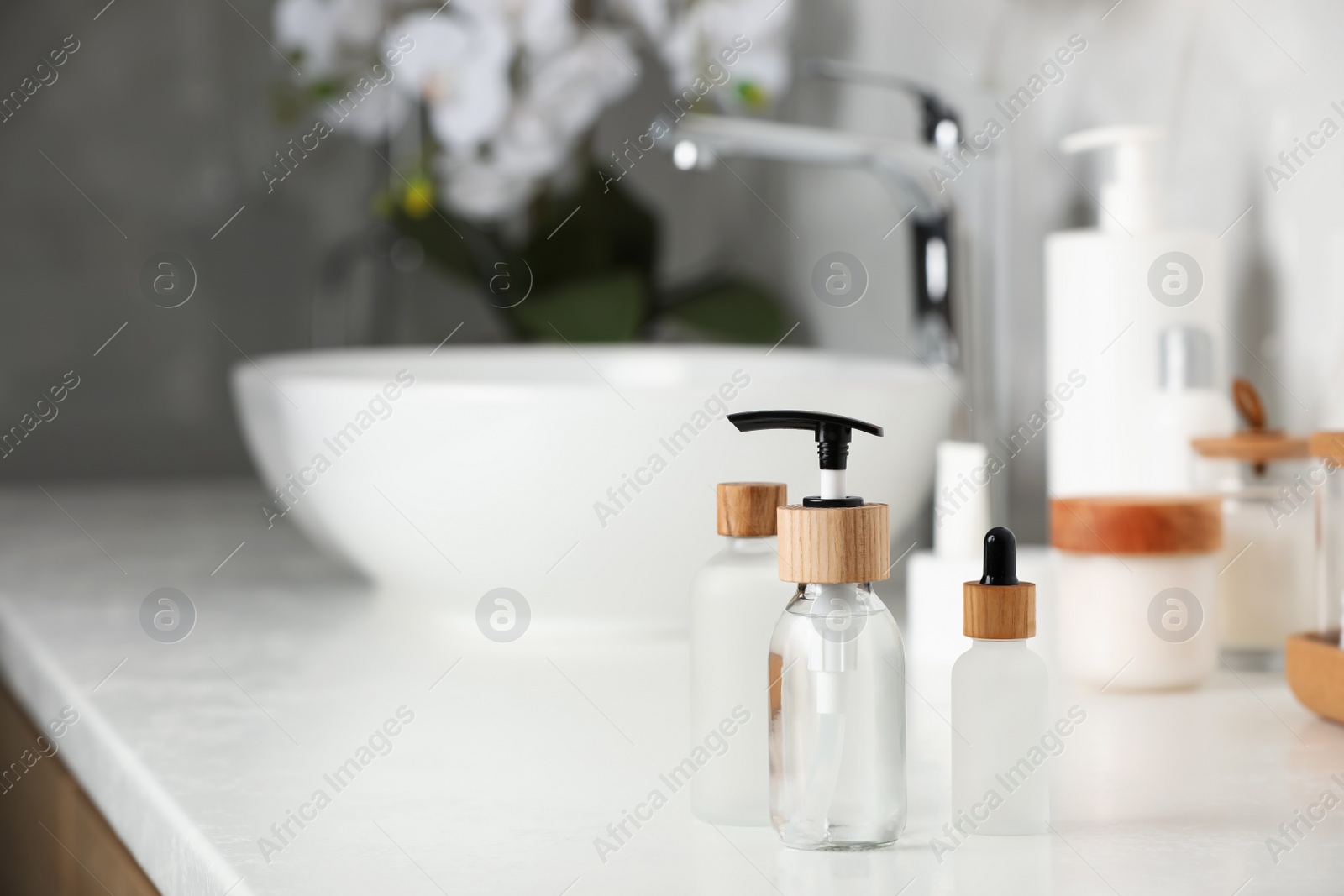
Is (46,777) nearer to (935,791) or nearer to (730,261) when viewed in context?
(935,791)

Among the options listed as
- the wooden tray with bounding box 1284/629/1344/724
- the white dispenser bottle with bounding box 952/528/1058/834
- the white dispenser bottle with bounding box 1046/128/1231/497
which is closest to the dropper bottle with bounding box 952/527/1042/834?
the white dispenser bottle with bounding box 952/528/1058/834

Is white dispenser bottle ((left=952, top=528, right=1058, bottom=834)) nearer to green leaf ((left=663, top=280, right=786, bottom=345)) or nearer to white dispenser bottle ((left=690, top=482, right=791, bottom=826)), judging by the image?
white dispenser bottle ((left=690, top=482, right=791, bottom=826))

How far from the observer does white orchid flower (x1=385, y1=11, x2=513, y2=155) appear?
1.20 m

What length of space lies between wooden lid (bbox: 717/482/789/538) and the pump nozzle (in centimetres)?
40

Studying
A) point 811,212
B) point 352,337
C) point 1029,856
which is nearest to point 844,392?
point 1029,856

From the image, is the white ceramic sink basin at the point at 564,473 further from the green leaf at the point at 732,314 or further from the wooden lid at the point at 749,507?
the green leaf at the point at 732,314

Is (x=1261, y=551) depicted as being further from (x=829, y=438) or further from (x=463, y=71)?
(x=463, y=71)

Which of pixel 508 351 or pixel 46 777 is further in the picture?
pixel 508 351

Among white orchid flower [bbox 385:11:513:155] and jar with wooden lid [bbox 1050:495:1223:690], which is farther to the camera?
white orchid flower [bbox 385:11:513:155]

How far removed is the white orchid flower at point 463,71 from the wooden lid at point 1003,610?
876mm

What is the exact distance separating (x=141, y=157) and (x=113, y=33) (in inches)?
5.8

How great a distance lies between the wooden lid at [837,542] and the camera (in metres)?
0.42

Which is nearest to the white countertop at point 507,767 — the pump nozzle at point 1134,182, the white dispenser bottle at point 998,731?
the white dispenser bottle at point 998,731

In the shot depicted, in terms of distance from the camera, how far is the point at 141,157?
1631mm
